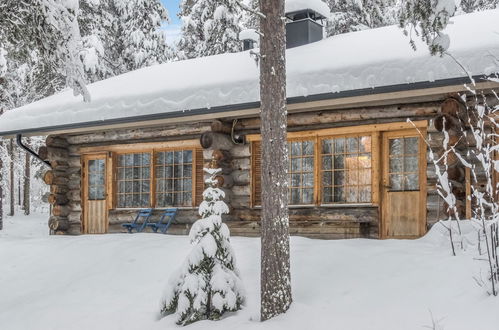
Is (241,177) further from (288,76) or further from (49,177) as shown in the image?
(49,177)

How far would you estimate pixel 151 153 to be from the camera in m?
12.8

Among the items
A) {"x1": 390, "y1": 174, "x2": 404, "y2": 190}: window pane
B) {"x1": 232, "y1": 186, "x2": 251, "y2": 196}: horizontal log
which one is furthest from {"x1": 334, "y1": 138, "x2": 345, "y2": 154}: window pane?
{"x1": 232, "y1": 186, "x2": 251, "y2": 196}: horizontal log

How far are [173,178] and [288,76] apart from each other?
13.2ft

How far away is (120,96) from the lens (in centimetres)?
1205

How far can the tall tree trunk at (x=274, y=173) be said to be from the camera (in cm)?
614

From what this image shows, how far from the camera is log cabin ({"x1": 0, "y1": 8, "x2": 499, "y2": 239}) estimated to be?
886cm

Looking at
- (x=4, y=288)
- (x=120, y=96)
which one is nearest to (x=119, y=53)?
(x=120, y=96)

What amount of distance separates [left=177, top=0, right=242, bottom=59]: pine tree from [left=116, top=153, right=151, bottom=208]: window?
10549mm

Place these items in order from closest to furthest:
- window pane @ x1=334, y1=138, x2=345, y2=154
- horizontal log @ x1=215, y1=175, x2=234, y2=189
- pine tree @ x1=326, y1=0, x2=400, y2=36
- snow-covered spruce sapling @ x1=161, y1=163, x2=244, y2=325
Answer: snow-covered spruce sapling @ x1=161, y1=163, x2=244, y2=325 < window pane @ x1=334, y1=138, x2=345, y2=154 < horizontal log @ x1=215, y1=175, x2=234, y2=189 < pine tree @ x1=326, y1=0, x2=400, y2=36

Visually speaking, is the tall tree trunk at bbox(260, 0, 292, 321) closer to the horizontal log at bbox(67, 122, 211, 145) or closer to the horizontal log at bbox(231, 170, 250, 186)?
the horizontal log at bbox(231, 170, 250, 186)

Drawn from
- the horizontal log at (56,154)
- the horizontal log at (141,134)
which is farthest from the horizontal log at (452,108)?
the horizontal log at (56,154)

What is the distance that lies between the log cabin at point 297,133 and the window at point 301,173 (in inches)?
0.8

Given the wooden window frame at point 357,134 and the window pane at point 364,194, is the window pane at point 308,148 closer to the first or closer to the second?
the wooden window frame at point 357,134

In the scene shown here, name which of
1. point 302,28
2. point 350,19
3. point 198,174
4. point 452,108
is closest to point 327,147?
point 452,108
